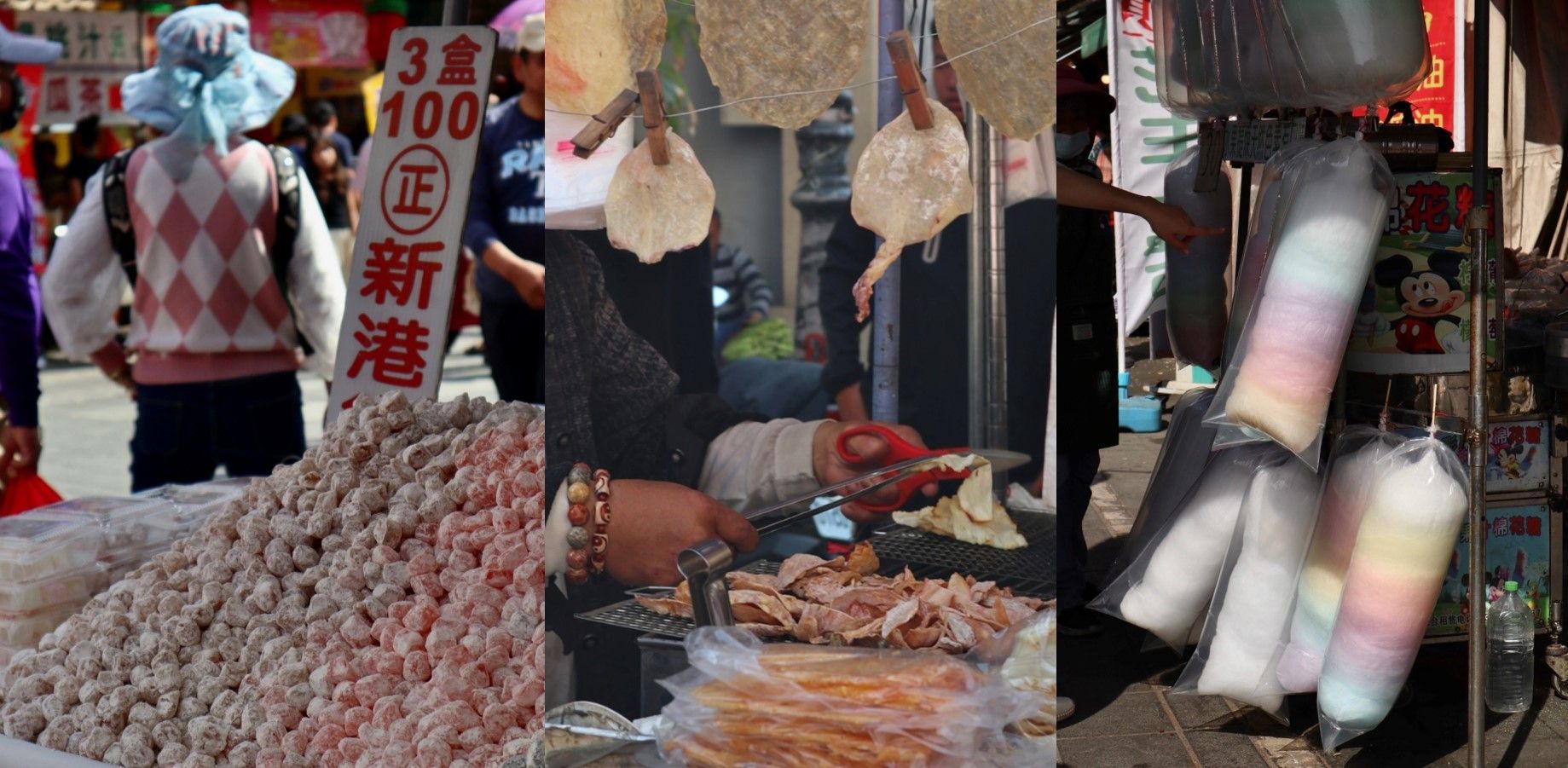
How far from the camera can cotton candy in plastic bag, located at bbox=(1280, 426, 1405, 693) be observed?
309cm

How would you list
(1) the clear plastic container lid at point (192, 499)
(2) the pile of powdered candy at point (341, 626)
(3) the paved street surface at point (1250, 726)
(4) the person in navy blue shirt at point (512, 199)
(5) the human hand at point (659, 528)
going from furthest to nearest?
(4) the person in navy blue shirt at point (512, 199), (1) the clear plastic container lid at point (192, 499), (3) the paved street surface at point (1250, 726), (2) the pile of powdered candy at point (341, 626), (5) the human hand at point (659, 528)

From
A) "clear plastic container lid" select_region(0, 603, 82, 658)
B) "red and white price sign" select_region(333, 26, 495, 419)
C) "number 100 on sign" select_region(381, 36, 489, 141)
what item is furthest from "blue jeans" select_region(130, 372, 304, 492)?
"number 100 on sign" select_region(381, 36, 489, 141)

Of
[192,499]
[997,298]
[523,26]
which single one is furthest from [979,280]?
[523,26]

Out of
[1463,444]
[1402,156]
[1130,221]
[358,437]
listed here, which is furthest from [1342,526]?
[1130,221]

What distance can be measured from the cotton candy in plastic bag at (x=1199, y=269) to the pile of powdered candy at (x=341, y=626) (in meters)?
1.84

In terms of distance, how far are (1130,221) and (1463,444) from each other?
3.94 m

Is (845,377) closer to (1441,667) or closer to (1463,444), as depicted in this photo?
(1463,444)

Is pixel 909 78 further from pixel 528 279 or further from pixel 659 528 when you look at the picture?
pixel 528 279

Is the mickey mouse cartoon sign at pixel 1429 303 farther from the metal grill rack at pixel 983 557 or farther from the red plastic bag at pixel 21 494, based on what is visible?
the red plastic bag at pixel 21 494

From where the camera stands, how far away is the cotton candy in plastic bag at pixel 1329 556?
10.1ft

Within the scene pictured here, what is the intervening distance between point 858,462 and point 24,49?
4163mm

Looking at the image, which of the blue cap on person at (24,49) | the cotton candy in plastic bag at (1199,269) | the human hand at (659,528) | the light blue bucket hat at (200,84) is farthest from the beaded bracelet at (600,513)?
the blue cap on person at (24,49)

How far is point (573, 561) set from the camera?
7.11 feet

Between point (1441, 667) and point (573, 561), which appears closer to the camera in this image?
point (573, 561)
